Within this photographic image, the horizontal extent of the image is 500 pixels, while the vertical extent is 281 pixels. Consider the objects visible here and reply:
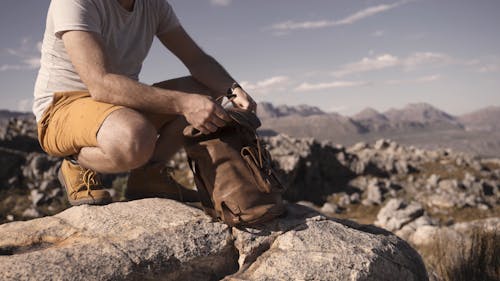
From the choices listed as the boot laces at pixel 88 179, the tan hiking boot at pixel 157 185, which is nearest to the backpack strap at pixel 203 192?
the tan hiking boot at pixel 157 185

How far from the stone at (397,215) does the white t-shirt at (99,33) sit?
873 cm

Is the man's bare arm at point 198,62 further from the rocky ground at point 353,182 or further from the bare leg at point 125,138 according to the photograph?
the rocky ground at point 353,182

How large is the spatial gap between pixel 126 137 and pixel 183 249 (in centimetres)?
96

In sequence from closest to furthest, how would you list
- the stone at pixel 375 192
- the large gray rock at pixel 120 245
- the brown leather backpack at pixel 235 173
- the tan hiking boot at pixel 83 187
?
the large gray rock at pixel 120 245 < the brown leather backpack at pixel 235 173 < the tan hiking boot at pixel 83 187 < the stone at pixel 375 192

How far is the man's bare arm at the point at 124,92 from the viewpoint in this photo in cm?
313

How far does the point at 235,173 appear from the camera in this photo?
10.6ft

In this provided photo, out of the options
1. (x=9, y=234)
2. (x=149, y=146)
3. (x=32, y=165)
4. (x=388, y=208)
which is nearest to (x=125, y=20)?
(x=149, y=146)

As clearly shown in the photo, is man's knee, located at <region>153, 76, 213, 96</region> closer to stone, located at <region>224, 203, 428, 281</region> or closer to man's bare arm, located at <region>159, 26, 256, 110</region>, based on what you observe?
man's bare arm, located at <region>159, 26, 256, 110</region>

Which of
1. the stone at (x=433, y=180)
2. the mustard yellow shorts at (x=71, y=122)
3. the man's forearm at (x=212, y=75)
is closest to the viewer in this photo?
the mustard yellow shorts at (x=71, y=122)

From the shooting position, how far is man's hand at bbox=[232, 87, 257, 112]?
3799 mm

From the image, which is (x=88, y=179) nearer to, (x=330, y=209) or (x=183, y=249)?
(x=183, y=249)

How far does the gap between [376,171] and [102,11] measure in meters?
16.9

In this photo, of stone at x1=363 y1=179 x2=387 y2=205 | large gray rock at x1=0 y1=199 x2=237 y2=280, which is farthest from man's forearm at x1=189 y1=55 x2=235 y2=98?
stone at x1=363 y1=179 x2=387 y2=205

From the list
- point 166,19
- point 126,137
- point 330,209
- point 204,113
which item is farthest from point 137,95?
point 330,209
